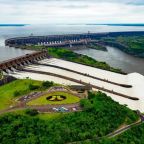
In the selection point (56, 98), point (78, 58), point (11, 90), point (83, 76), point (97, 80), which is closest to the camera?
point (56, 98)

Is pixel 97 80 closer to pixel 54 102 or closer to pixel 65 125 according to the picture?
Result: pixel 54 102

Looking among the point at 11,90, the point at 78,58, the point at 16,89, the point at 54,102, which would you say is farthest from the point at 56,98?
the point at 78,58

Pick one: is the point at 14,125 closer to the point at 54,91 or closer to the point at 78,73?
the point at 54,91

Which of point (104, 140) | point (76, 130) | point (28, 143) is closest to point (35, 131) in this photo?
point (28, 143)

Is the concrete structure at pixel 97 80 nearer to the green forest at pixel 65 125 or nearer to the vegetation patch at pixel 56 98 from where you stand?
the green forest at pixel 65 125

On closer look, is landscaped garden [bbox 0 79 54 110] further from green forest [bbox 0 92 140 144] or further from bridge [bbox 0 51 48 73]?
bridge [bbox 0 51 48 73]

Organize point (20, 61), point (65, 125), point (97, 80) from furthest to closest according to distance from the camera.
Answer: point (20, 61)
point (97, 80)
point (65, 125)

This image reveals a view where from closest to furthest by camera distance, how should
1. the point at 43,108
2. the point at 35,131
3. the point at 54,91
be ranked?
the point at 35,131 → the point at 43,108 → the point at 54,91
